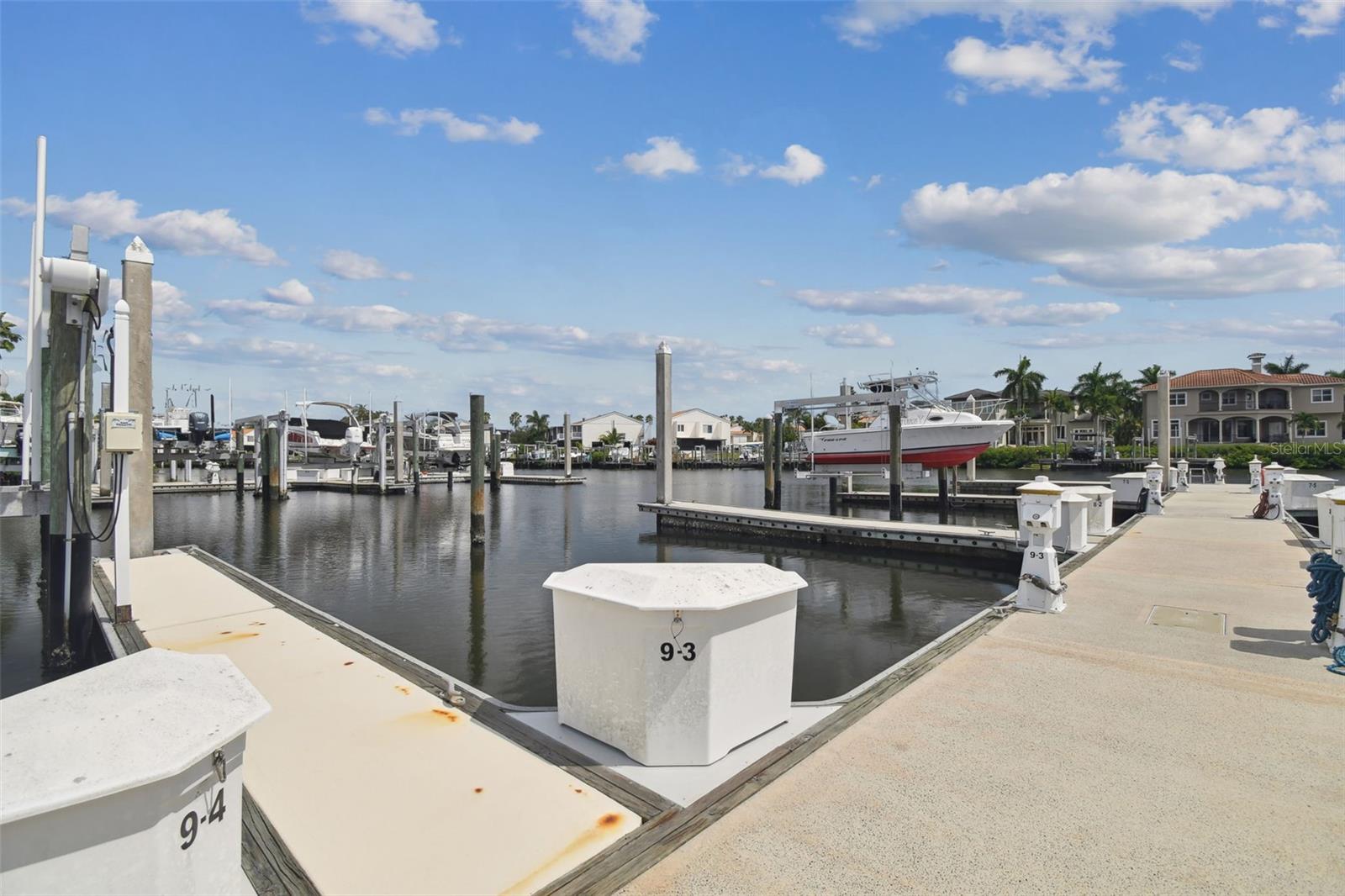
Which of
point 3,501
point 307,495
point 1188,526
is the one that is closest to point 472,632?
point 3,501

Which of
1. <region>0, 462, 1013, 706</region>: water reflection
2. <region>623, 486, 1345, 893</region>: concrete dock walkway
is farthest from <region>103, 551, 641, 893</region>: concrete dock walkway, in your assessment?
<region>0, 462, 1013, 706</region>: water reflection

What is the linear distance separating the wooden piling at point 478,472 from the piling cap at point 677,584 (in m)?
16.9

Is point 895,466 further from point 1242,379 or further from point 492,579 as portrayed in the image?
point 1242,379

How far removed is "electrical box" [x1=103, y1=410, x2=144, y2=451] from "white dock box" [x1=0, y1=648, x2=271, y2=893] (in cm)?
558

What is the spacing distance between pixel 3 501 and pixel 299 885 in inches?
321

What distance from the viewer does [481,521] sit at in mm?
21109

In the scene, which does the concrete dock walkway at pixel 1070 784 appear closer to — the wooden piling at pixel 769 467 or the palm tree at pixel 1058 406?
the wooden piling at pixel 769 467

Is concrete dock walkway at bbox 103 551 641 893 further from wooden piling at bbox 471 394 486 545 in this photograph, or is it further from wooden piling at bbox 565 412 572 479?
wooden piling at bbox 565 412 572 479

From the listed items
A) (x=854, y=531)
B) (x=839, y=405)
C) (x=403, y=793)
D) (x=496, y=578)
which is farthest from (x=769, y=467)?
(x=403, y=793)

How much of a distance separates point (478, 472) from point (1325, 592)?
20.7 meters

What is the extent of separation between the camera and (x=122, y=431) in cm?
675

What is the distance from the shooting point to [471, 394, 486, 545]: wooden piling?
818 inches

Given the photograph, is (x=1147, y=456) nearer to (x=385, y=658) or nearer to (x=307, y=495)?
(x=307, y=495)

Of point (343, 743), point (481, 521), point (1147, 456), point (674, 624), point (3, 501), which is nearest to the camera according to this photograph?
point (674, 624)
